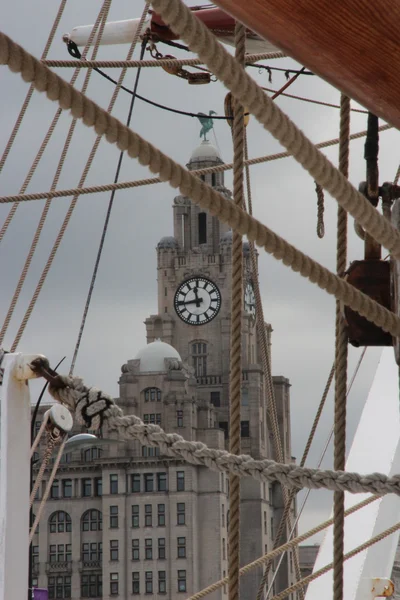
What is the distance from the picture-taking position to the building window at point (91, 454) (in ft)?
216

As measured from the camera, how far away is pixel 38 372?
338 centimetres

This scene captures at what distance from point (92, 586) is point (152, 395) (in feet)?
35.2

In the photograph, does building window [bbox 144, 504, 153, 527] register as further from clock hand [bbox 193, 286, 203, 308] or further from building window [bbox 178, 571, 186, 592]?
clock hand [bbox 193, 286, 203, 308]

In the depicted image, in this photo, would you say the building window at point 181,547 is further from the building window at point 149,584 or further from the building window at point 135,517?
the building window at point 135,517

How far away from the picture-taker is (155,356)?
223ft

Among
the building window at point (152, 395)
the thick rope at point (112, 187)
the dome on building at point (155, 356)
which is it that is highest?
the dome on building at point (155, 356)

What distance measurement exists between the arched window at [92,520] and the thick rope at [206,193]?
62.3 metres

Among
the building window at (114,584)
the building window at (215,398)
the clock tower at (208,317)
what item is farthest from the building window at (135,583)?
the building window at (215,398)

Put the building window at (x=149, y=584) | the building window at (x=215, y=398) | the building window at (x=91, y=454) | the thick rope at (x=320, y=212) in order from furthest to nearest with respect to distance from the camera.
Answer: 1. the building window at (x=215, y=398)
2. the building window at (x=91, y=454)
3. the building window at (x=149, y=584)
4. the thick rope at (x=320, y=212)

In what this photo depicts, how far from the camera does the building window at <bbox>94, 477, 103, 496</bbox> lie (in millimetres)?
64375

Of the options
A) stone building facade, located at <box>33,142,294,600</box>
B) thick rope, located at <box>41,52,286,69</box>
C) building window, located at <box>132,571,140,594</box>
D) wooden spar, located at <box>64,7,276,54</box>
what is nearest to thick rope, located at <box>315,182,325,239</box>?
wooden spar, located at <box>64,7,276,54</box>

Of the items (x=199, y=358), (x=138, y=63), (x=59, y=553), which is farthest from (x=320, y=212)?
(x=199, y=358)

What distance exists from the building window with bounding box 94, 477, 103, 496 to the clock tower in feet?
24.8

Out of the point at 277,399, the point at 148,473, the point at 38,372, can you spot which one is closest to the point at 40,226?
the point at 38,372
